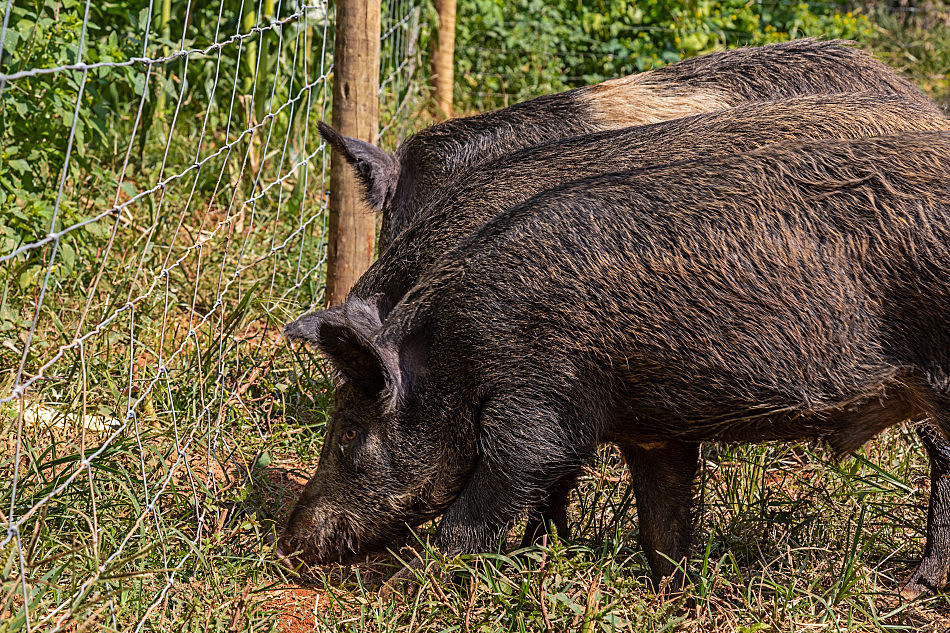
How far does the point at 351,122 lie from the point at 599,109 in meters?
Answer: 1.20

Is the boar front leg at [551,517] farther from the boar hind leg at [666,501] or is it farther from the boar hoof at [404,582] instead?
the boar hoof at [404,582]

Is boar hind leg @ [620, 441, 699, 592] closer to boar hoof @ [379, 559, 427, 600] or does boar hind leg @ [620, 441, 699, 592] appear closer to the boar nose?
boar hoof @ [379, 559, 427, 600]

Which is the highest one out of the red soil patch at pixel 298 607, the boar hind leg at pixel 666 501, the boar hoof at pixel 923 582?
the boar hind leg at pixel 666 501

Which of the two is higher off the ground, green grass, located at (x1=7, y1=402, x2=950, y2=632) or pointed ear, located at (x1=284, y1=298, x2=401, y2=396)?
pointed ear, located at (x1=284, y1=298, x2=401, y2=396)

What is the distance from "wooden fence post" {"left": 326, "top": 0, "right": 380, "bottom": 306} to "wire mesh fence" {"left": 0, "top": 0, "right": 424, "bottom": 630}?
0.18 meters

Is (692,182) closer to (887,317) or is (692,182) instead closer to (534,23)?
(887,317)

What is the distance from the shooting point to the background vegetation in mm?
3248

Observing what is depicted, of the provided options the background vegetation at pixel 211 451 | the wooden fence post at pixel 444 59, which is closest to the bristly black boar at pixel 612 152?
the background vegetation at pixel 211 451

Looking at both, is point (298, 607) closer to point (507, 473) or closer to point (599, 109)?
point (507, 473)

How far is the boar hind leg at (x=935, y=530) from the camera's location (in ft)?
12.7

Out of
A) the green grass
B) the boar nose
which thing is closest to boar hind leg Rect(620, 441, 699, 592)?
the green grass

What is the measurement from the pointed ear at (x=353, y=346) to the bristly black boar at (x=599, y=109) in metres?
1.56

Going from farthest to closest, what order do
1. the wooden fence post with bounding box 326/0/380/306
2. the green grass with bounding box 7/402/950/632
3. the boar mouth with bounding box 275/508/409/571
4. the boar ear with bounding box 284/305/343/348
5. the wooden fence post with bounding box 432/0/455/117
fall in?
1. the wooden fence post with bounding box 432/0/455/117
2. the wooden fence post with bounding box 326/0/380/306
3. the boar mouth with bounding box 275/508/409/571
4. the boar ear with bounding box 284/305/343/348
5. the green grass with bounding box 7/402/950/632

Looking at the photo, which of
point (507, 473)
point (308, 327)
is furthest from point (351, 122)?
point (507, 473)
